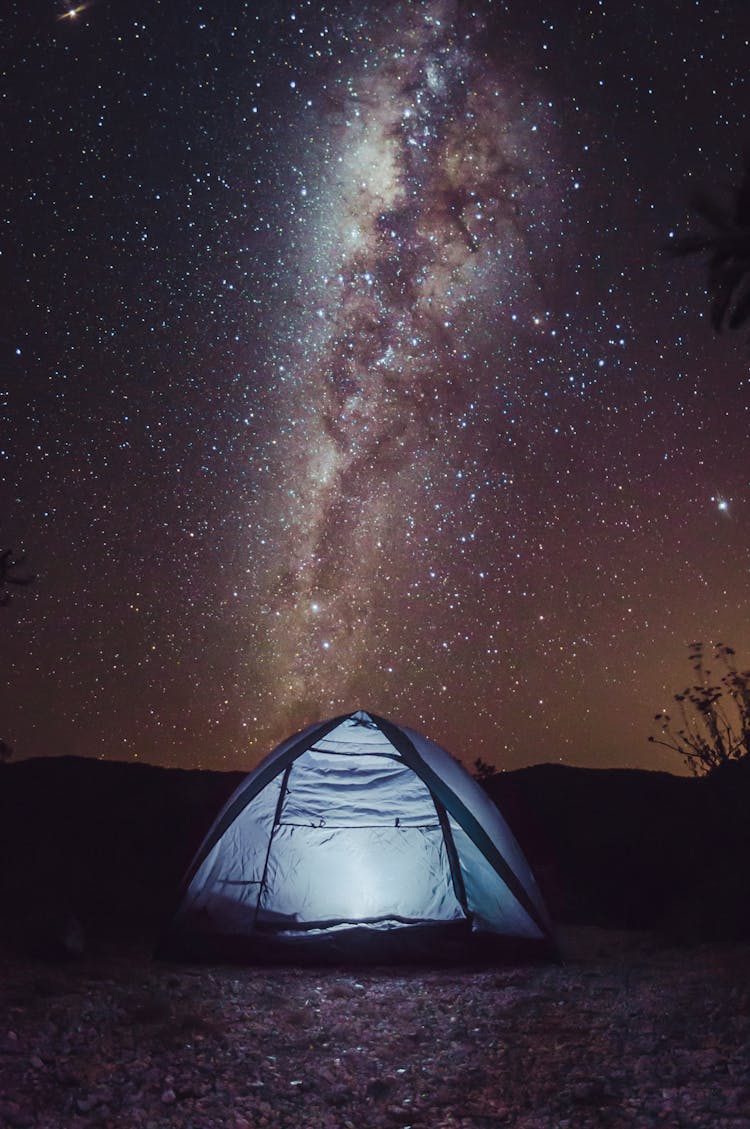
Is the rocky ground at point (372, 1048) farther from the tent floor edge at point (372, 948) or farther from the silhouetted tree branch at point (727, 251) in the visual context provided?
the silhouetted tree branch at point (727, 251)

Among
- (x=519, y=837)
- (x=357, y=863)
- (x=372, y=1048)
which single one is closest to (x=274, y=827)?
(x=357, y=863)

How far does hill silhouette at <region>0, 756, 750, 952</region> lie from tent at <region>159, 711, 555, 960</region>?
37.4 inches

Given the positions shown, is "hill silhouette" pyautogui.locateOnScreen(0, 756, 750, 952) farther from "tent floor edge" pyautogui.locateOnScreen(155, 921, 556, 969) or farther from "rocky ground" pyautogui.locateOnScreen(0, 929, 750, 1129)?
"rocky ground" pyautogui.locateOnScreen(0, 929, 750, 1129)

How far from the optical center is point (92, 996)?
497 centimetres

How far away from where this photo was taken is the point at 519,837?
13.9m

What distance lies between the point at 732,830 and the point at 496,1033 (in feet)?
24.6

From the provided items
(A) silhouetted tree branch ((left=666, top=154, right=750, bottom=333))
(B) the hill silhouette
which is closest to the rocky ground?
(B) the hill silhouette

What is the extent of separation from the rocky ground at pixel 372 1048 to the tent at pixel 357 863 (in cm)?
72

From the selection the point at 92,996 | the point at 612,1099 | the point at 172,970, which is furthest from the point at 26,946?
the point at 612,1099

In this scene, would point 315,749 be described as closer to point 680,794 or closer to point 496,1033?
point 496,1033

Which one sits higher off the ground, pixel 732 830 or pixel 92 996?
pixel 732 830

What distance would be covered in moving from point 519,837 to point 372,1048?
394 inches

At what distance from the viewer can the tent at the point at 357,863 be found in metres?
7.14

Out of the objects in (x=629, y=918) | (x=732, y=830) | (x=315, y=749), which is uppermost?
(x=315, y=749)
